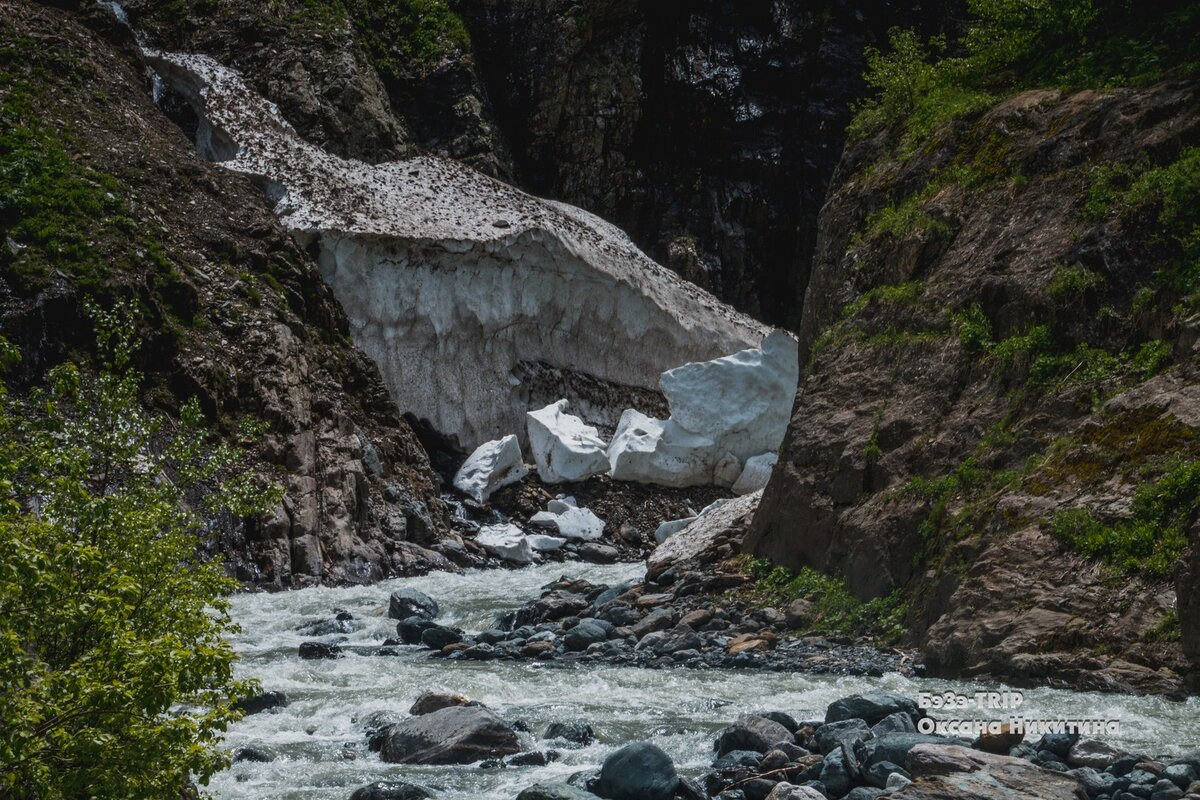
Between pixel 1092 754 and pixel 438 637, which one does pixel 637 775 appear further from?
pixel 438 637

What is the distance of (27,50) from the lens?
2233 centimetres

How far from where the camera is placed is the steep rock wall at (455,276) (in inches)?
1048

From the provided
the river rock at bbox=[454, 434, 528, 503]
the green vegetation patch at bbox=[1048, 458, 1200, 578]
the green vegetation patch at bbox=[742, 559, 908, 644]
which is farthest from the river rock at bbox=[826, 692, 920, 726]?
the river rock at bbox=[454, 434, 528, 503]

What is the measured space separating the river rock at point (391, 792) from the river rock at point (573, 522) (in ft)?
57.5

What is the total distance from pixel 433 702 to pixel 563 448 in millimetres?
17294

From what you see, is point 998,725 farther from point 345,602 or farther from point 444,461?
point 444,461

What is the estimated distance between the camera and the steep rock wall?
87.3ft

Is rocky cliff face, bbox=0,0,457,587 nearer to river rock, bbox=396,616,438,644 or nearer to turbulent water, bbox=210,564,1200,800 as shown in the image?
river rock, bbox=396,616,438,644

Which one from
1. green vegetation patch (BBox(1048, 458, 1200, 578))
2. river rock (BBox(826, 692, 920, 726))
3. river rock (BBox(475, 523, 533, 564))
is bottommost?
river rock (BBox(475, 523, 533, 564))

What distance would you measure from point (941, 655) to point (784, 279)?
1266 inches

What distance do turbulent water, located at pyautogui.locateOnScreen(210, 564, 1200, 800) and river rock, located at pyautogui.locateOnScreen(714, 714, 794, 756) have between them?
221 millimetres

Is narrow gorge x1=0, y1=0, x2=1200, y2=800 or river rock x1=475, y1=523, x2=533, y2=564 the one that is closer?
narrow gorge x1=0, y1=0, x2=1200, y2=800

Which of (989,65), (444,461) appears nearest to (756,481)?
(444,461)

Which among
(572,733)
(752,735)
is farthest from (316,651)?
(752,735)
